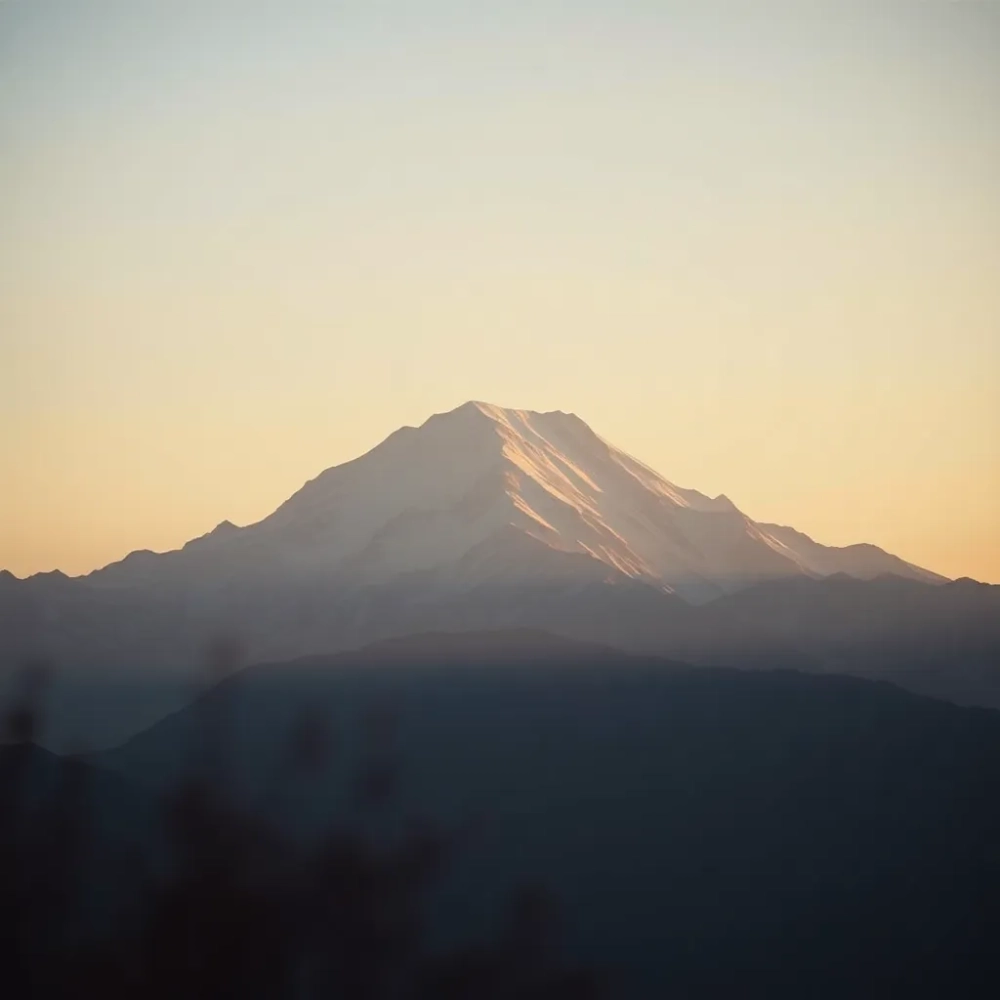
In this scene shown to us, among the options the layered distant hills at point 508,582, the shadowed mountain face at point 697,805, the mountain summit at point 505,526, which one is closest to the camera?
the shadowed mountain face at point 697,805

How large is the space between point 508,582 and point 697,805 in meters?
49.7

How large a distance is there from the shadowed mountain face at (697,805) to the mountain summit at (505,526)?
124 ft

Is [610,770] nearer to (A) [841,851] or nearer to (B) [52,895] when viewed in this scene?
(A) [841,851]

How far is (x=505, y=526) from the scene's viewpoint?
127 meters

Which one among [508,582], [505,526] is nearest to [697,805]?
[508,582]

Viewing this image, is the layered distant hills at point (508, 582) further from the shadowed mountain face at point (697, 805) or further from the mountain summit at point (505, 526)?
the shadowed mountain face at point (697, 805)

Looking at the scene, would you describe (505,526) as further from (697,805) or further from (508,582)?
(697,805)

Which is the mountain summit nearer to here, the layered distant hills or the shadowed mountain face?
the layered distant hills

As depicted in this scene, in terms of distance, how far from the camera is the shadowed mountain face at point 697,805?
5866 cm

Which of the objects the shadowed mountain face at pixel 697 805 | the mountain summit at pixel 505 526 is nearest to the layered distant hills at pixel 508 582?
the mountain summit at pixel 505 526

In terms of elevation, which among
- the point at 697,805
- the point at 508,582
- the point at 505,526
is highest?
the point at 505,526

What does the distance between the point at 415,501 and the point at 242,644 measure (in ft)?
398

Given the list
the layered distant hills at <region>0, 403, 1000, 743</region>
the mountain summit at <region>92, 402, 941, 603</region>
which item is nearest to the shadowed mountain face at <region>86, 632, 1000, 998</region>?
the layered distant hills at <region>0, 403, 1000, 743</region>

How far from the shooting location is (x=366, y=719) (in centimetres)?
1739
